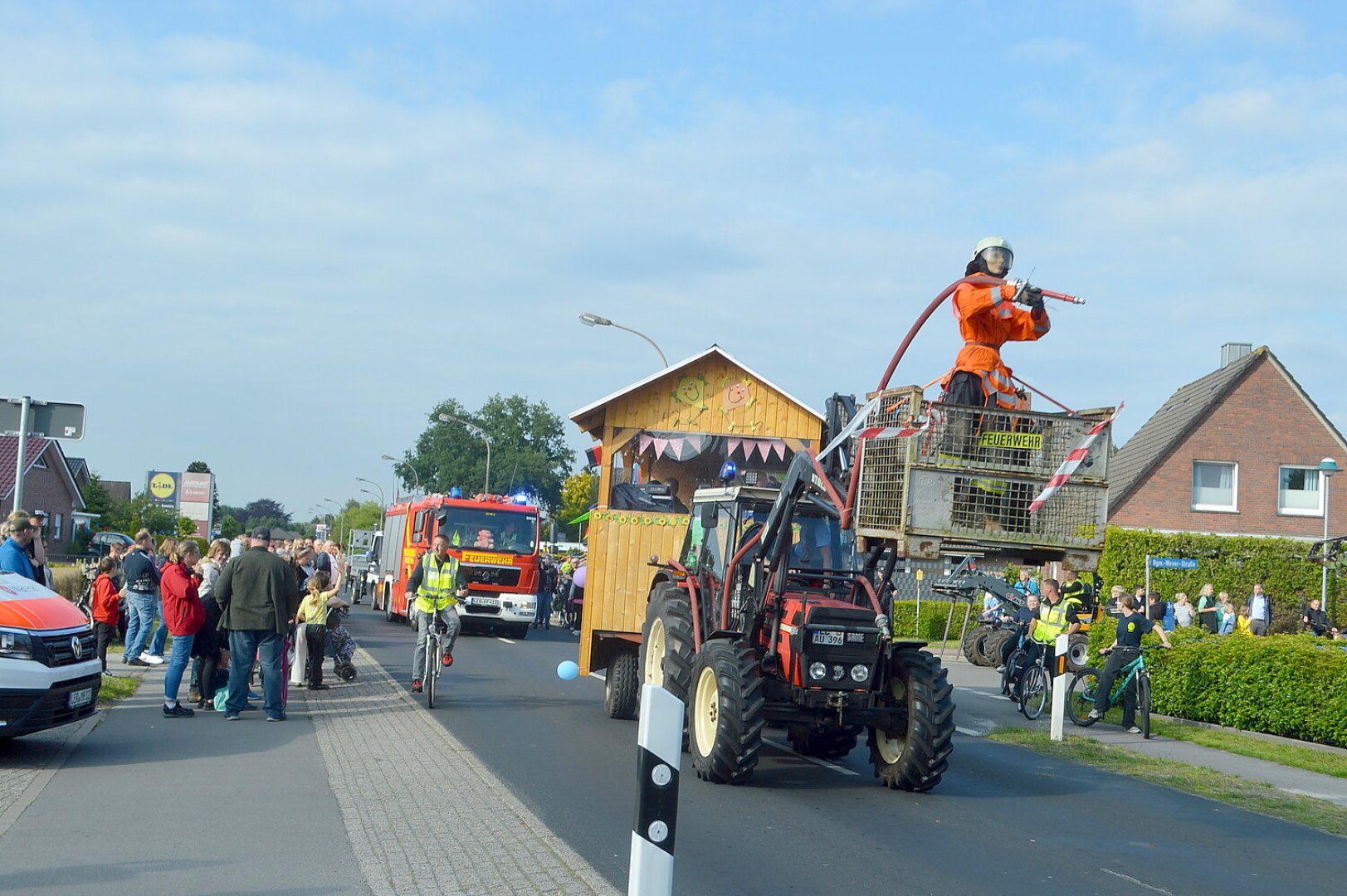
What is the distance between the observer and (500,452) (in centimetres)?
12388

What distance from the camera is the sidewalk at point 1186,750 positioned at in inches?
466

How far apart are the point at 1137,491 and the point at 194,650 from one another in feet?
96.4

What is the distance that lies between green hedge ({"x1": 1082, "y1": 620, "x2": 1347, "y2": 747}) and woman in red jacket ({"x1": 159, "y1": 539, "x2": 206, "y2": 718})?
37.3ft

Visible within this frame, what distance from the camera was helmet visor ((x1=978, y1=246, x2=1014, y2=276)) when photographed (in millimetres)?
7648

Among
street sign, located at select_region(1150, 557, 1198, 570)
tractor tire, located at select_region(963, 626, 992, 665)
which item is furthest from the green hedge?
tractor tire, located at select_region(963, 626, 992, 665)

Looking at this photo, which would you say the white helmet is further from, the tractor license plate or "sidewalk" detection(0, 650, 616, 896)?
the tractor license plate

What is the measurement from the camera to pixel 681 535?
47.6 feet

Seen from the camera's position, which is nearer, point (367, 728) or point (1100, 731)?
point (367, 728)

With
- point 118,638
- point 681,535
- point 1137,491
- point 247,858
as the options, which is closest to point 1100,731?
point 681,535

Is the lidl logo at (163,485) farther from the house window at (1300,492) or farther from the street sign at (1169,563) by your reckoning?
the street sign at (1169,563)

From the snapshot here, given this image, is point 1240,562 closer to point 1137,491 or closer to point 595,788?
point 1137,491

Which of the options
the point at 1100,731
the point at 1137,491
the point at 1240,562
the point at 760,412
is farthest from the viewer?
the point at 1137,491

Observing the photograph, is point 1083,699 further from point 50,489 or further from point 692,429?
point 50,489

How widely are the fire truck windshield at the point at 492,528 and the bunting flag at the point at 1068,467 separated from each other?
832 inches
